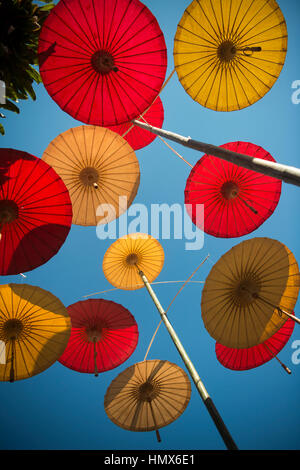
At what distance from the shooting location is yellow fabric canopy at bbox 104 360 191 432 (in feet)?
17.2

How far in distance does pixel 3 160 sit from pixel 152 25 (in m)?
2.68

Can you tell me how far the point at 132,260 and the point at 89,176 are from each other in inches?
120

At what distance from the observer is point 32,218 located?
3561 millimetres

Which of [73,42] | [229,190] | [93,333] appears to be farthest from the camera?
[93,333]

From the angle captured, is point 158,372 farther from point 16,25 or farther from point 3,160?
point 16,25

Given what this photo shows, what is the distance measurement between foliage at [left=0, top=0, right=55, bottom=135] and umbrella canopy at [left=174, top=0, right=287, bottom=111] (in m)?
2.12

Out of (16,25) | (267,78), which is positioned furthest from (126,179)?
(267,78)

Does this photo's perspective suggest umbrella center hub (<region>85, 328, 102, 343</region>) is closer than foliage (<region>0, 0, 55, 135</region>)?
No

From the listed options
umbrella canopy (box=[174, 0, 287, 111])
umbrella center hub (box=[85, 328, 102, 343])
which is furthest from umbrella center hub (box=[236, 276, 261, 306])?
umbrella center hub (box=[85, 328, 102, 343])

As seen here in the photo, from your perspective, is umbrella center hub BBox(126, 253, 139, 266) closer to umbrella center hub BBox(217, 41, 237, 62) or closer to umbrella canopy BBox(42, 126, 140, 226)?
umbrella canopy BBox(42, 126, 140, 226)

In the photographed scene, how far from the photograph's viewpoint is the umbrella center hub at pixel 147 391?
220 inches

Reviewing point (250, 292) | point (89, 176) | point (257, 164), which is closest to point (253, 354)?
point (250, 292)

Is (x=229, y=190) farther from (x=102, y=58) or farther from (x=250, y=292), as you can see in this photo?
(x=102, y=58)

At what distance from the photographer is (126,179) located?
176 inches
